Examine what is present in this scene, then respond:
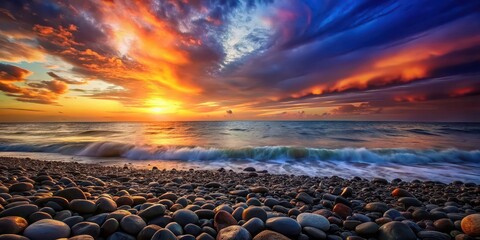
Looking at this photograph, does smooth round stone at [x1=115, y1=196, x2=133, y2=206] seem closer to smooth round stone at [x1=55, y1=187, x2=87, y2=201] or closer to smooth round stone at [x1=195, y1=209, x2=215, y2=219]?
smooth round stone at [x1=55, y1=187, x2=87, y2=201]

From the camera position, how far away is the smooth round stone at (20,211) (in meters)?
2.12

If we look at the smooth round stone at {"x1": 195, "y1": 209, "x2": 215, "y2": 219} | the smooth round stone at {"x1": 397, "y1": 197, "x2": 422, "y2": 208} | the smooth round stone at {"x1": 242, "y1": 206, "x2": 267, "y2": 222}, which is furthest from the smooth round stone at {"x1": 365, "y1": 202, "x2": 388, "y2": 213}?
the smooth round stone at {"x1": 195, "y1": 209, "x2": 215, "y2": 219}

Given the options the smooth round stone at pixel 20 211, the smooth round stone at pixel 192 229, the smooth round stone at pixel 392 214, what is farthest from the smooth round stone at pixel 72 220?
the smooth round stone at pixel 392 214

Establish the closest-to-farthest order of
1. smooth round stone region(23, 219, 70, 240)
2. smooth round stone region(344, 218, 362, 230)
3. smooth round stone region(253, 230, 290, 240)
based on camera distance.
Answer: smooth round stone region(23, 219, 70, 240) < smooth round stone region(253, 230, 290, 240) < smooth round stone region(344, 218, 362, 230)

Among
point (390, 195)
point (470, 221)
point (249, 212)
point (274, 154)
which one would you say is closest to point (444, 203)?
point (390, 195)

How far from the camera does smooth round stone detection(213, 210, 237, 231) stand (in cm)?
232

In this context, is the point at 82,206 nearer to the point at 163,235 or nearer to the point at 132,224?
the point at 132,224

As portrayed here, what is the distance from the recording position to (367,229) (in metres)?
2.36

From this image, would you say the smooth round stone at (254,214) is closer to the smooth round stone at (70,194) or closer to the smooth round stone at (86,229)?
the smooth round stone at (86,229)

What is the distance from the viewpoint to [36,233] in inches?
72.7

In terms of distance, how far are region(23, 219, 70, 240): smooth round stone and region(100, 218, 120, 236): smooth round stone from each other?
0.27 meters

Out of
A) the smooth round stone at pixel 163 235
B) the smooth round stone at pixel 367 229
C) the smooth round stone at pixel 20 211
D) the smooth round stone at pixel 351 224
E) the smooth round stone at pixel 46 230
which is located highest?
the smooth round stone at pixel 20 211

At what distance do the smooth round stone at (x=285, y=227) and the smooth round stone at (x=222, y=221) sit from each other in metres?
0.39

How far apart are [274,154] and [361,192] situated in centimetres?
757
